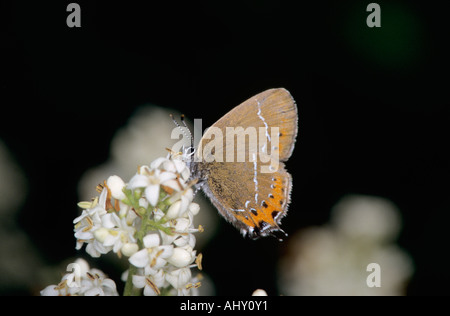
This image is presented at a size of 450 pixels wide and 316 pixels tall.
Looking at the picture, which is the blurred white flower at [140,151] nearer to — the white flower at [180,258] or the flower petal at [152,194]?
the white flower at [180,258]

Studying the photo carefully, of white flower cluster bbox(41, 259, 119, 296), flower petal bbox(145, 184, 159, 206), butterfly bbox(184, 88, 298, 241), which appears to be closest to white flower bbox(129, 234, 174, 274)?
flower petal bbox(145, 184, 159, 206)

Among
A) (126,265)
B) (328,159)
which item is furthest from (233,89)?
(126,265)

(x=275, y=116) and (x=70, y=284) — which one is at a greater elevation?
(x=275, y=116)

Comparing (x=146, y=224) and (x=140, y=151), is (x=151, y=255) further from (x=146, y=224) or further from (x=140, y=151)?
(x=140, y=151)

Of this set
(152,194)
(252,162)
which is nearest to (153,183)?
(152,194)

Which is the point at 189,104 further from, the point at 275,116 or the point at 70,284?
the point at 70,284
